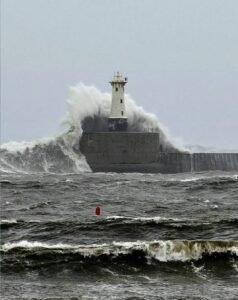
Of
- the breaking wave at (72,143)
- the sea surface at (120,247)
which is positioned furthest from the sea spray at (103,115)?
the sea surface at (120,247)

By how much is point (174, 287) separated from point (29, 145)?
40.4 m

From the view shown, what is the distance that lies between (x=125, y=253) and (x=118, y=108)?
38.8 m

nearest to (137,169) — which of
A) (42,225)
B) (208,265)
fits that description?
(42,225)

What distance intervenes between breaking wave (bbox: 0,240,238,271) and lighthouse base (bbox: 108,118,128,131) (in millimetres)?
37631

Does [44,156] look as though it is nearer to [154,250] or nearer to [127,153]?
[127,153]

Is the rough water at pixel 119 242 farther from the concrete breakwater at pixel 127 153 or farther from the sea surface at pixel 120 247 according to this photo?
the concrete breakwater at pixel 127 153

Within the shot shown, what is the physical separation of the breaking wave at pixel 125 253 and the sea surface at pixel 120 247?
22 mm

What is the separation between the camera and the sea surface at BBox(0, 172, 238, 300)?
41.9 ft

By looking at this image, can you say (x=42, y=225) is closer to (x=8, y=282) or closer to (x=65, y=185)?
→ (x=8, y=282)

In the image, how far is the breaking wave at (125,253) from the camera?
15.0m

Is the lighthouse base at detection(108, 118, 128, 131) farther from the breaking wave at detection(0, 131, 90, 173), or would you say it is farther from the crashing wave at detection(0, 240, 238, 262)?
the crashing wave at detection(0, 240, 238, 262)

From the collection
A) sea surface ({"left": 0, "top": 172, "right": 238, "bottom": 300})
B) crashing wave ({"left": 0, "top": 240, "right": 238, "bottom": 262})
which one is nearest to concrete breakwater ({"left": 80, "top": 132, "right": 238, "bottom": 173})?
sea surface ({"left": 0, "top": 172, "right": 238, "bottom": 300})

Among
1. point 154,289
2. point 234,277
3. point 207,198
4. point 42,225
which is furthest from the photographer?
point 207,198

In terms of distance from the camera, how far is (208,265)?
14.8m
